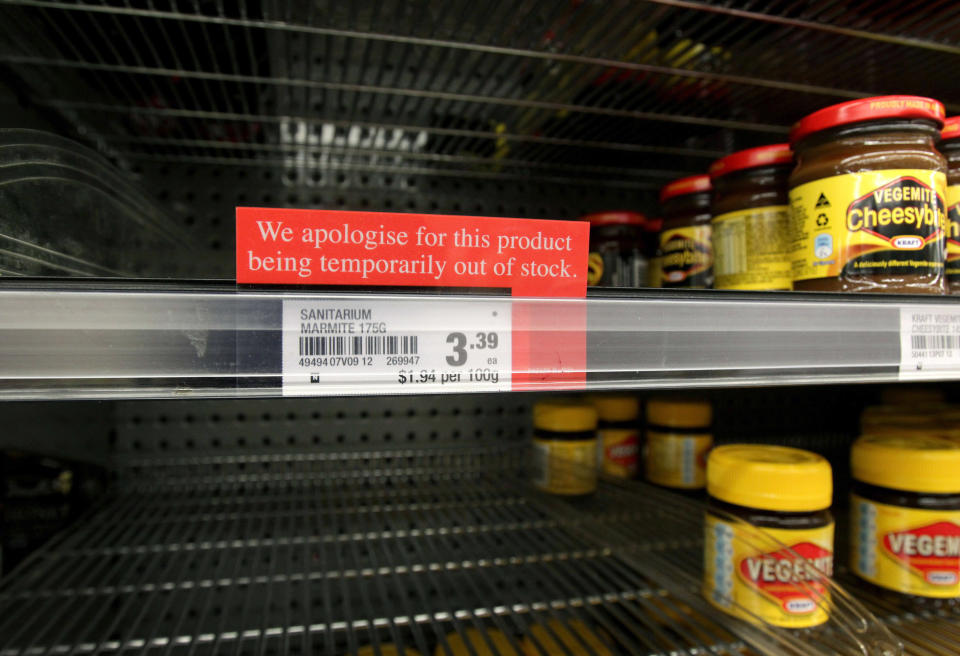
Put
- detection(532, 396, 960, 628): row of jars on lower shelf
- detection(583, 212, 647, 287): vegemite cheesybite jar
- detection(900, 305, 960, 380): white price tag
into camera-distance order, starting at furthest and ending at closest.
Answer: detection(583, 212, 647, 287): vegemite cheesybite jar < detection(532, 396, 960, 628): row of jars on lower shelf < detection(900, 305, 960, 380): white price tag

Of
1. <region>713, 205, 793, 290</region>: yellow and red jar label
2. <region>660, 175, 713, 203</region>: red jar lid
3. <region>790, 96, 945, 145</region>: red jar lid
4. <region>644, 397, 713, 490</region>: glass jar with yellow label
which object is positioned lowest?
<region>644, 397, 713, 490</region>: glass jar with yellow label

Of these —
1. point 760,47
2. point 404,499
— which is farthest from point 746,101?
point 404,499

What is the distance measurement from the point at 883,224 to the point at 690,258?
0.24 m

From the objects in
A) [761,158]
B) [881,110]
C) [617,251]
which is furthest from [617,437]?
[881,110]

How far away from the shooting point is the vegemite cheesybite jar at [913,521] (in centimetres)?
69

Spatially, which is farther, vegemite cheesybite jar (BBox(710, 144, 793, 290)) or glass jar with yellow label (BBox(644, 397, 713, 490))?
glass jar with yellow label (BBox(644, 397, 713, 490))

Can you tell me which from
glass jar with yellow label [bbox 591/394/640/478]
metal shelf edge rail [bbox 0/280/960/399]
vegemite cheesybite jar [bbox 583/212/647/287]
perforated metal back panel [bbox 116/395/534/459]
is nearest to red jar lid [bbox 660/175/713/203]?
vegemite cheesybite jar [bbox 583/212/647/287]

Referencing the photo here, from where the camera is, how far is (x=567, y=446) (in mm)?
1012

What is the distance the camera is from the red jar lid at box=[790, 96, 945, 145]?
1.87 feet

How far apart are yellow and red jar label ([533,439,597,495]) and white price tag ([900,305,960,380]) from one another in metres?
0.55

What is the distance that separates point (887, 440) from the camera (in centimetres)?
78

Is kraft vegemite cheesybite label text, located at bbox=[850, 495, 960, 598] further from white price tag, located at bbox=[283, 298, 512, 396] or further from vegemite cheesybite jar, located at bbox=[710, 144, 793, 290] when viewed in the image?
white price tag, located at bbox=[283, 298, 512, 396]

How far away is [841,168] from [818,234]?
0.23 feet

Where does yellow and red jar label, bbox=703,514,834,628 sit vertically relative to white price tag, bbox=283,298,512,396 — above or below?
below
